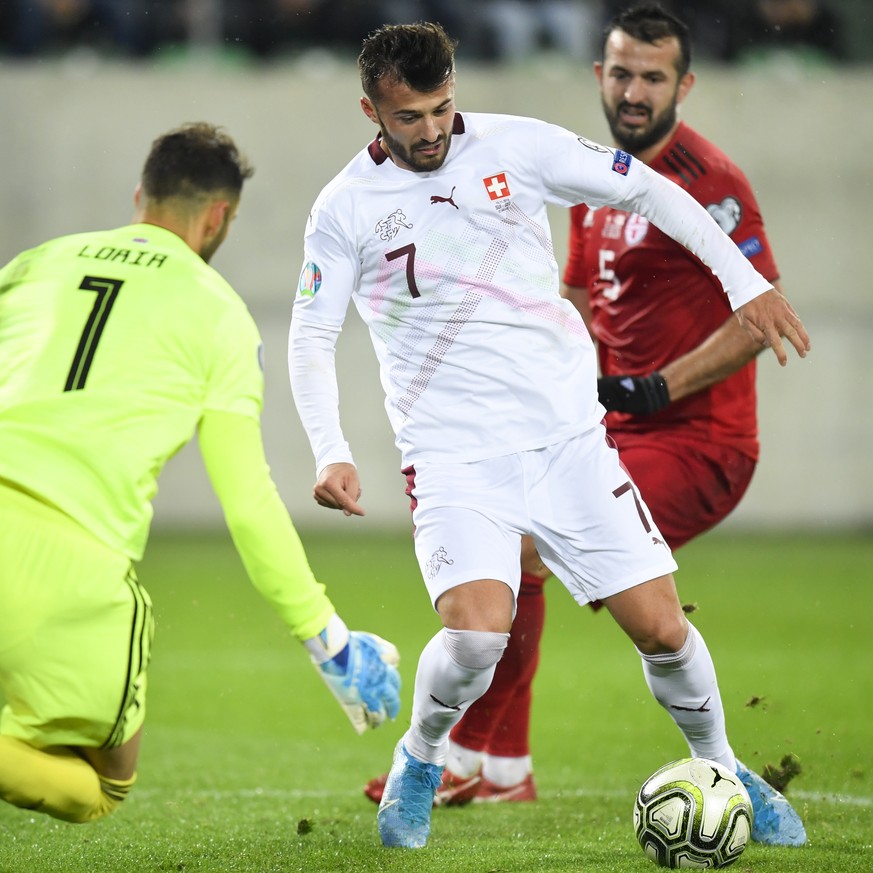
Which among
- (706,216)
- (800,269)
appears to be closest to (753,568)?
(800,269)

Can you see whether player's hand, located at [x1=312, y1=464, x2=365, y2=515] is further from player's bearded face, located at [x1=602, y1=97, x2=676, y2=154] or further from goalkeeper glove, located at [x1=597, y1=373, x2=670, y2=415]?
player's bearded face, located at [x1=602, y1=97, x2=676, y2=154]

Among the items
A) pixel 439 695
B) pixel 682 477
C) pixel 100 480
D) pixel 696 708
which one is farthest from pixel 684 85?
pixel 100 480

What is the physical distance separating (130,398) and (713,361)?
237 centimetres

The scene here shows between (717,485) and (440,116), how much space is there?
1.84m

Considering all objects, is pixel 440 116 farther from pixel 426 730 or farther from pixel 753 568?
pixel 753 568

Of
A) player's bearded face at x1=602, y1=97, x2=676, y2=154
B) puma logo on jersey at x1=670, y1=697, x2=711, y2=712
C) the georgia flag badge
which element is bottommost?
puma logo on jersey at x1=670, y1=697, x2=711, y2=712

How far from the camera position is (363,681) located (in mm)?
3475

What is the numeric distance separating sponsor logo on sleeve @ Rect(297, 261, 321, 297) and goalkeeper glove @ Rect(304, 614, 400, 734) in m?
1.15

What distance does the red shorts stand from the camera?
16.4 feet

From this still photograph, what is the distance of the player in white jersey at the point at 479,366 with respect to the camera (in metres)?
4.03

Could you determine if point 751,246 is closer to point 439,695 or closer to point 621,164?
point 621,164

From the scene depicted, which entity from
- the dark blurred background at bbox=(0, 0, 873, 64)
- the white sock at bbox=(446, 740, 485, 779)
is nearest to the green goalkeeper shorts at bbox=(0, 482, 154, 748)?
the white sock at bbox=(446, 740, 485, 779)

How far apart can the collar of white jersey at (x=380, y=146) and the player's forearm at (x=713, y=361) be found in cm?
121

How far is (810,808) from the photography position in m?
4.79
